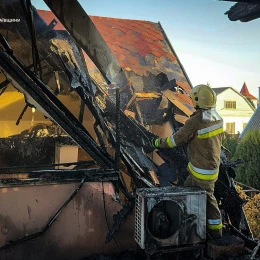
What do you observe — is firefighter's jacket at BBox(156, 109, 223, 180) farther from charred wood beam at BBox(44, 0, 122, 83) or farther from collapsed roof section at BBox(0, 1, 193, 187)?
charred wood beam at BBox(44, 0, 122, 83)

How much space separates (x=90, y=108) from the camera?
16.1ft

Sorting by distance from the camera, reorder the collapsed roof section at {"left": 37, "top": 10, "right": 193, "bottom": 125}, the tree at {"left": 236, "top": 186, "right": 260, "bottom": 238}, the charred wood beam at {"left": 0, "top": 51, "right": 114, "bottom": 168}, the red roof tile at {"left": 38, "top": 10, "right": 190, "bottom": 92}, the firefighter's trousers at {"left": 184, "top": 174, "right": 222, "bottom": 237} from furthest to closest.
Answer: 1. the red roof tile at {"left": 38, "top": 10, "right": 190, "bottom": 92}
2. the tree at {"left": 236, "top": 186, "right": 260, "bottom": 238}
3. the collapsed roof section at {"left": 37, "top": 10, "right": 193, "bottom": 125}
4. the firefighter's trousers at {"left": 184, "top": 174, "right": 222, "bottom": 237}
5. the charred wood beam at {"left": 0, "top": 51, "right": 114, "bottom": 168}

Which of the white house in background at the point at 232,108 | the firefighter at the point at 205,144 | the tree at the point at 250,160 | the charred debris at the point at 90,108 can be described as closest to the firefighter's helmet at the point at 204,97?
the firefighter at the point at 205,144

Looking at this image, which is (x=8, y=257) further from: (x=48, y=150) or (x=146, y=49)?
(x=146, y=49)

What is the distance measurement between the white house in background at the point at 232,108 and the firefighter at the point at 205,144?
4086 cm

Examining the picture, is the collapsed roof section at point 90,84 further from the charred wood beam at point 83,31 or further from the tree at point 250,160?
the tree at point 250,160

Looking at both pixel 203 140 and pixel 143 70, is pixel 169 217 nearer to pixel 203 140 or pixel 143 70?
pixel 203 140

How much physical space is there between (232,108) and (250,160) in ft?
102

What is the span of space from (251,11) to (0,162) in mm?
6616

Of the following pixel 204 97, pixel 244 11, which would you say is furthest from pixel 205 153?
pixel 244 11

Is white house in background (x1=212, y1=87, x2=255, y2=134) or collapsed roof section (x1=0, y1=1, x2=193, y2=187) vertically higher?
white house in background (x1=212, y1=87, x2=255, y2=134)

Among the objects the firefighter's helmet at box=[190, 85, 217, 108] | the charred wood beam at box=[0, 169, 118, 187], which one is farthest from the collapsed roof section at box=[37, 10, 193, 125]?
the firefighter's helmet at box=[190, 85, 217, 108]

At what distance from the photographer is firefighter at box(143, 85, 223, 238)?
4039mm

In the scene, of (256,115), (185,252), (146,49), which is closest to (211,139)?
(185,252)
